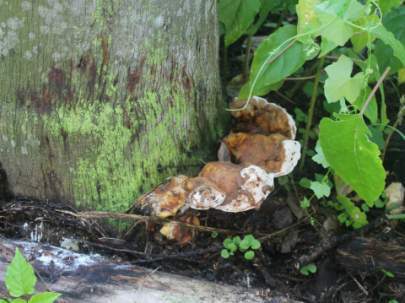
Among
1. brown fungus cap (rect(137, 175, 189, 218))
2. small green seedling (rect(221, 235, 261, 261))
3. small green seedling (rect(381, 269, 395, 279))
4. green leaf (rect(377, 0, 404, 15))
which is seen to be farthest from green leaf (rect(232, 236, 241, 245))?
green leaf (rect(377, 0, 404, 15))

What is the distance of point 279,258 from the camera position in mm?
2078

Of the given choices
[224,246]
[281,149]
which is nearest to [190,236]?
[224,246]

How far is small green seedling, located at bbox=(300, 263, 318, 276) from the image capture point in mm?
2014

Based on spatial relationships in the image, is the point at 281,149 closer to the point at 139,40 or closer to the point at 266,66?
the point at 266,66

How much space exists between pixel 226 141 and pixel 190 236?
15.6 inches

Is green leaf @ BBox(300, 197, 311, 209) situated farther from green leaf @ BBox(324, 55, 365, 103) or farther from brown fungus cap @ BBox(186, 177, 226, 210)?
green leaf @ BBox(324, 55, 365, 103)

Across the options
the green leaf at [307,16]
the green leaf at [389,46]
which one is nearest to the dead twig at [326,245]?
the green leaf at [389,46]

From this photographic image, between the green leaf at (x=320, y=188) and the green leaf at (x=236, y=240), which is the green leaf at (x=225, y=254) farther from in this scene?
the green leaf at (x=320, y=188)

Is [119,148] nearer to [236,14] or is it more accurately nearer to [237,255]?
[237,255]

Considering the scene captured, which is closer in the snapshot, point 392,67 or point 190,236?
point 392,67

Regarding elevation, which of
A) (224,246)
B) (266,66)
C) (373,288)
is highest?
(266,66)

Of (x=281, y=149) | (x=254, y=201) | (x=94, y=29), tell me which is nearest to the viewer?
(x=94, y=29)

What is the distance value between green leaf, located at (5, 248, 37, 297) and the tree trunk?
1.50 ft

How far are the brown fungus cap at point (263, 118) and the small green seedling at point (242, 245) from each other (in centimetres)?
42
